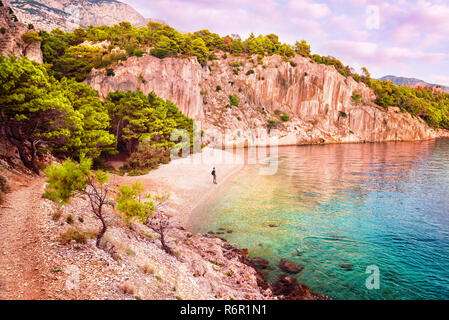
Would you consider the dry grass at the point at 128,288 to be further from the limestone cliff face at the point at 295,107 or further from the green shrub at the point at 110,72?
the limestone cliff face at the point at 295,107

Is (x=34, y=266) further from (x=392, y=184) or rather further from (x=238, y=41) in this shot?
(x=238, y=41)

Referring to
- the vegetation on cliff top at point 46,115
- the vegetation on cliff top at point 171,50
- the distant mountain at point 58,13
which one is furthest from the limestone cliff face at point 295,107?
the distant mountain at point 58,13

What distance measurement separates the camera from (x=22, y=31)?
42.2 meters

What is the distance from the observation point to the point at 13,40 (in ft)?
123

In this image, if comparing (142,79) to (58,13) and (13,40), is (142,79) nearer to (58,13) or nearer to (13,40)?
Result: (13,40)

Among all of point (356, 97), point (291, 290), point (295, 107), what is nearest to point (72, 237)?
point (291, 290)

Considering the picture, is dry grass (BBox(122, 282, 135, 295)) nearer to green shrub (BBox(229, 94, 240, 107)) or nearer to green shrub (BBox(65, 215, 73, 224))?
green shrub (BBox(65, 215, 73, 224))

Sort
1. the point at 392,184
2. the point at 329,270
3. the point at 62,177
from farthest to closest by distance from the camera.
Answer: the point at 392,184 < the point at 329,270 < the point at 62,177

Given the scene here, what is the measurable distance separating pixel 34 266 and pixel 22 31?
5378 centimetres

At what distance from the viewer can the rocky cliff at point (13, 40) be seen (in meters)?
35.2

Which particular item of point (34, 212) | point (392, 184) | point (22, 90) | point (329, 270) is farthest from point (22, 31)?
point (392, 184)

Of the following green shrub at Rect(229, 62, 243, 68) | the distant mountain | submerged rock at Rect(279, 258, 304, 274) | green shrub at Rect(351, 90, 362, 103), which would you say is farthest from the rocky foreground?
the distant mountain

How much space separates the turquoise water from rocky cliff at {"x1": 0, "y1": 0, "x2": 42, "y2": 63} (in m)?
40.2

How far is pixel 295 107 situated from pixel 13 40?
95227 millimetres
